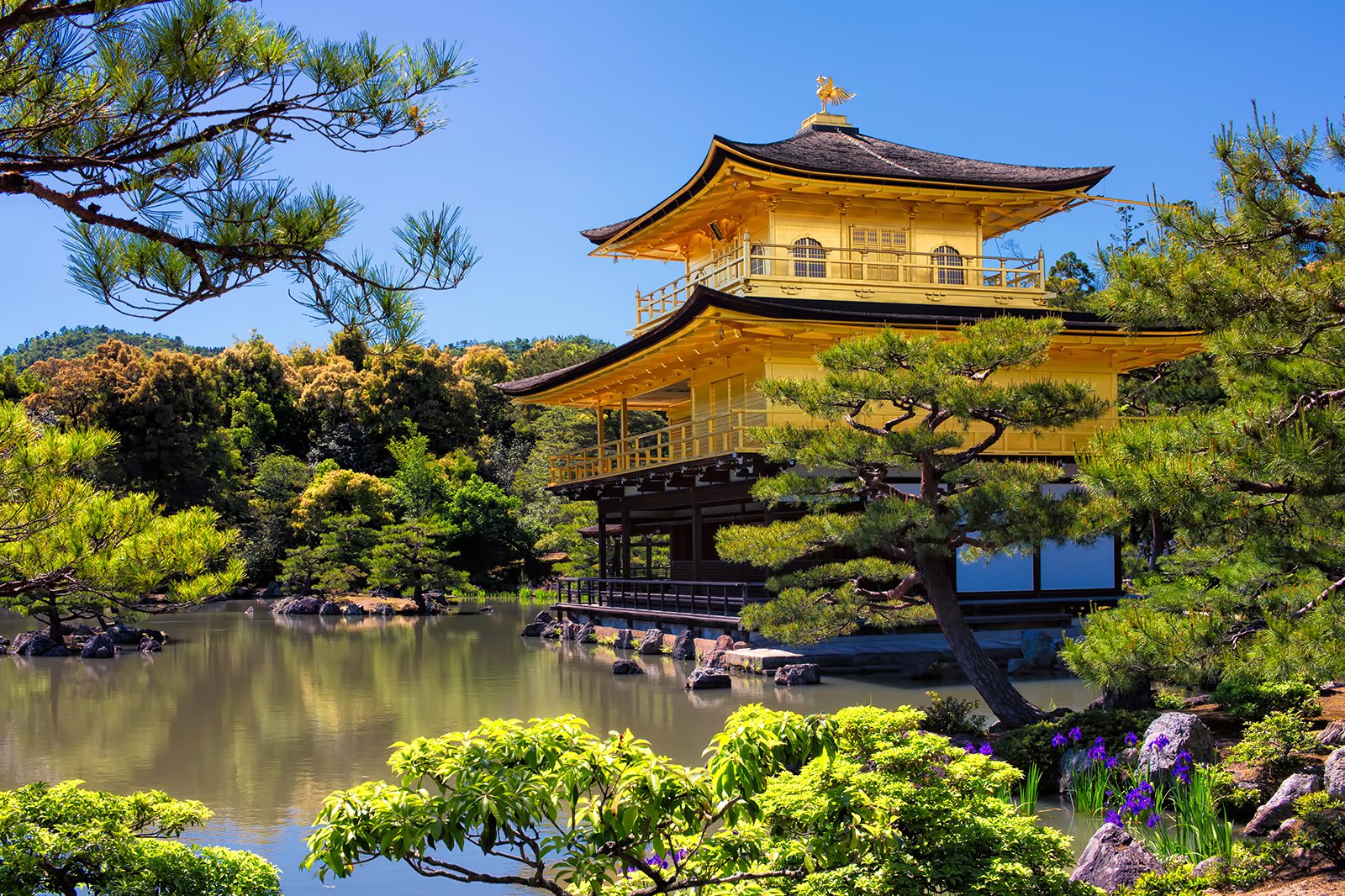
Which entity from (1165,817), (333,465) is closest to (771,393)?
(1165,817)

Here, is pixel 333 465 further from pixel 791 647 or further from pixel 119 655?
pixel 791 647

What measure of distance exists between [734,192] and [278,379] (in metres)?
31.9

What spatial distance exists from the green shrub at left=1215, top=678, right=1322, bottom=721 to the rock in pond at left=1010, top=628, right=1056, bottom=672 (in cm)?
623

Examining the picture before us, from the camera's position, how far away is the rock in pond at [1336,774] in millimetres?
5871

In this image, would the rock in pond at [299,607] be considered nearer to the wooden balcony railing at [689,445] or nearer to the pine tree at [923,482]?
the wooden balcony railing at [689,445]

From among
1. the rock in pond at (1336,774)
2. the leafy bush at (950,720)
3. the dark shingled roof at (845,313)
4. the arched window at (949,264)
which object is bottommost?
the leafy bush at (950,720)

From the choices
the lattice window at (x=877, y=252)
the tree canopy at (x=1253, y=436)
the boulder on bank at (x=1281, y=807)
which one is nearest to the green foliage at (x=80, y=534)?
the tree canopy at (x=1253, y=436)

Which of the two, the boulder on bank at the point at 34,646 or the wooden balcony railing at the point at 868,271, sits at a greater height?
the wooden balcony railing at the point at 868,271

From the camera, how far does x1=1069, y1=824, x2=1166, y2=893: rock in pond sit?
17.0ft

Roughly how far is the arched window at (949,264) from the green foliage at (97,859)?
57.0ft

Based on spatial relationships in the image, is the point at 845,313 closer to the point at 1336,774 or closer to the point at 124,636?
the point at 1336,774

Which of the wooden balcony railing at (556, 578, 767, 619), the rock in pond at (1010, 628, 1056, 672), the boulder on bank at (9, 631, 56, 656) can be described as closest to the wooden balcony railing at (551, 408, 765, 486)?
the wooden balcony railing at (556, 578, 767, 619)

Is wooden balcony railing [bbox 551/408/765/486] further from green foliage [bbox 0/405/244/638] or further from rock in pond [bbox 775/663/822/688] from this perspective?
green foliage [bbox 0/405/244/638]

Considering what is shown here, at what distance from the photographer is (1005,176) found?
19875 millimetres
